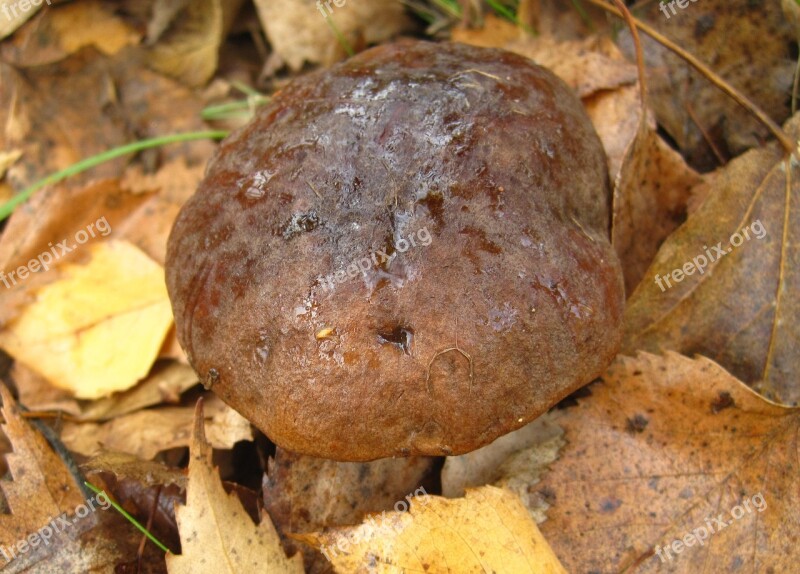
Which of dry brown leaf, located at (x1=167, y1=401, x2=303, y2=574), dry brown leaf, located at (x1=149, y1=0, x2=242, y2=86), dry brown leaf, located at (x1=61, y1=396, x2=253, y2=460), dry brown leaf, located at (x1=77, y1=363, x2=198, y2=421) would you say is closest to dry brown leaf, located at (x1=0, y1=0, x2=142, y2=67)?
dry brown leaf, located at (x1=149, y1=0, x2=242, y2=86)

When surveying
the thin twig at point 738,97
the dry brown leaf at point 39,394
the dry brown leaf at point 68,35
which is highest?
the dry brown leaf at point 68,35

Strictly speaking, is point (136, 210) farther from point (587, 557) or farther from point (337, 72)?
point (587, 557)

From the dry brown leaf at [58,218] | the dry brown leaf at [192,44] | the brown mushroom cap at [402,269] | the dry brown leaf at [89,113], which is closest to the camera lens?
the brown mushroom cap at [402,269]

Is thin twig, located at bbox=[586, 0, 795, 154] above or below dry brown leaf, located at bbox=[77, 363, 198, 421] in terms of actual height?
above

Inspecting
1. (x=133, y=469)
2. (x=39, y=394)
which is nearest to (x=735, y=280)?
(x=133, y=469)

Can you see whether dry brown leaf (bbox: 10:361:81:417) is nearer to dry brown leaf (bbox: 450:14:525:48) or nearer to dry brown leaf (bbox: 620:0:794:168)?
dry brown leaf (bbox: 450:14:525:48)

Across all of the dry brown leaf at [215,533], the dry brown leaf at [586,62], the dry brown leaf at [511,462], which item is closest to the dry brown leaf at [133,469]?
the dry brown leaf at [215,533]

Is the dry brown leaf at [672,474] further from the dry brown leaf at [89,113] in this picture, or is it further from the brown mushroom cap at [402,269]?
the dry brown leaf at [89,113]

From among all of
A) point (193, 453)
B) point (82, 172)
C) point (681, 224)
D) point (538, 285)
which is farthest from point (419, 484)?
point (82, 172)
